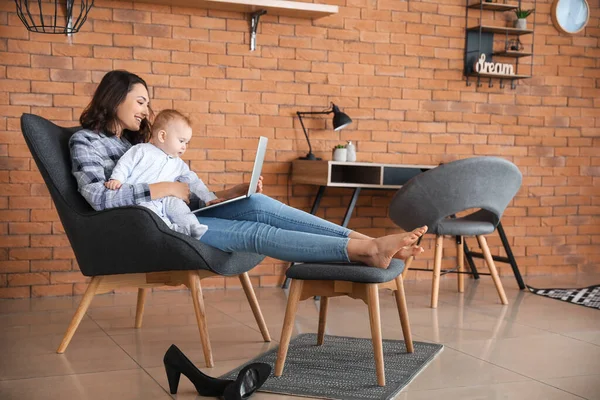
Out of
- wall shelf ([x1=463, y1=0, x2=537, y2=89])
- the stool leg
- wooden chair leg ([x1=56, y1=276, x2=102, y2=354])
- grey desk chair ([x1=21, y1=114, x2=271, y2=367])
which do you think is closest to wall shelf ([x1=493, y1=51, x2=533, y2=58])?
wall shelf ([x1=463, y1=0, x2=537, y2=89])

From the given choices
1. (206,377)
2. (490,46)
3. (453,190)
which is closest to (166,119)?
(206,377)

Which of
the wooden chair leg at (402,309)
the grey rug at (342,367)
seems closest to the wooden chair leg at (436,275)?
the grey rug at (342,367)

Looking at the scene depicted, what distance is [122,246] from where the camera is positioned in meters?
2.97

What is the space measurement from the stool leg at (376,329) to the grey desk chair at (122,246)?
650mm

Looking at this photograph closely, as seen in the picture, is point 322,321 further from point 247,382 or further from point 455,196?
point 455,196

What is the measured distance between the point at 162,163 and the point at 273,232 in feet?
2.09

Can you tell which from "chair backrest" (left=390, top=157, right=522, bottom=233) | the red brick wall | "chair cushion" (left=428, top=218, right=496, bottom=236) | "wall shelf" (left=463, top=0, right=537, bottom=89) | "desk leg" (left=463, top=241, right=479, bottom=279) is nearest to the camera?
"chair backrest" (left=390, top=157, right=522, bottom=233)

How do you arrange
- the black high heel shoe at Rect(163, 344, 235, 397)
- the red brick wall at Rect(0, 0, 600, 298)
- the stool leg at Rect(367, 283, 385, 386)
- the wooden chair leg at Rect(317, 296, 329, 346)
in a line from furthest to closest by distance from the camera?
the red brick wall at Rect(0, 0, 600, 298), the wooden chair leg at Rect(317, 296, 329, 346), the stool leg at Rect(367, 283, 385, 386), the black high heel shoe at Rect(163, 344, 235, 397)

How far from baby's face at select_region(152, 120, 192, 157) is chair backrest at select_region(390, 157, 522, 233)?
58.7 inches

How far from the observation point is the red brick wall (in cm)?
438

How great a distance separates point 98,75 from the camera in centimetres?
448

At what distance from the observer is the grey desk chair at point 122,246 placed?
2902 millimetres

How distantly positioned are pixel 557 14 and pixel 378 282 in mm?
3719

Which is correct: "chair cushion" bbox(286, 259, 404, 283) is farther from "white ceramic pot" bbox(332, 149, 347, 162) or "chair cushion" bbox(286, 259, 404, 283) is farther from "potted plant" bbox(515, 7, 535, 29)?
"potted plant" bbox(515, 7, 535, 29)
